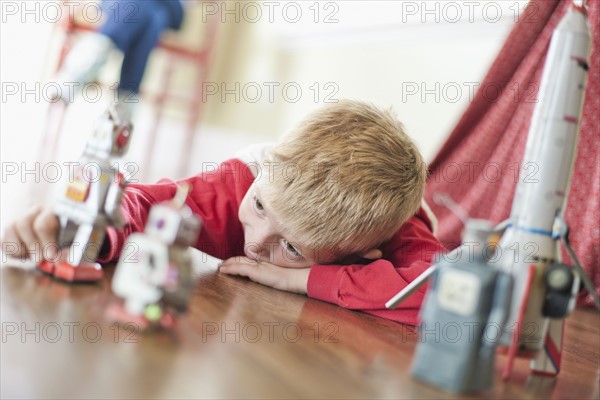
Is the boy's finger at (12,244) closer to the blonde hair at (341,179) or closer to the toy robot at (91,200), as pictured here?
the toy robot at (91,200)

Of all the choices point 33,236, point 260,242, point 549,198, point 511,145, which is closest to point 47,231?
point 33,236

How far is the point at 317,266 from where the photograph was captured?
96cm

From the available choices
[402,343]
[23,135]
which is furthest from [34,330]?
[23,135]

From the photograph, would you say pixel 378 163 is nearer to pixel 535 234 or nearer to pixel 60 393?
pixel 535 234

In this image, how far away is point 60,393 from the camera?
39cm

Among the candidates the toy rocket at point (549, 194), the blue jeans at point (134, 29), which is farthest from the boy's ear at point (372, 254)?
the blue jeans at point (134, 29)

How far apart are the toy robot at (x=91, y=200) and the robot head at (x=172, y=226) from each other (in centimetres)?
10

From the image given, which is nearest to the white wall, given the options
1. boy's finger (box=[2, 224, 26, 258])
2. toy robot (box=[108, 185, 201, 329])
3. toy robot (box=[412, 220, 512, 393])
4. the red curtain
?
the red curtain

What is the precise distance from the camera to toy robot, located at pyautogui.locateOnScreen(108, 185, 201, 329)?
522mm

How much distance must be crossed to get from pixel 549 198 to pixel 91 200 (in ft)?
1.35

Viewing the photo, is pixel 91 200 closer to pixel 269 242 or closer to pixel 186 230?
pixel 186 230

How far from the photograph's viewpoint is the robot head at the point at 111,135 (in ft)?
2.05

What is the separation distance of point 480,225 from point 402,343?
9.2 inches

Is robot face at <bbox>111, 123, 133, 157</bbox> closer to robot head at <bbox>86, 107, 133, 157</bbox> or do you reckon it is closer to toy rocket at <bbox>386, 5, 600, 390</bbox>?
robot head at <bbox>86, 107, 133, 157</bbox>
